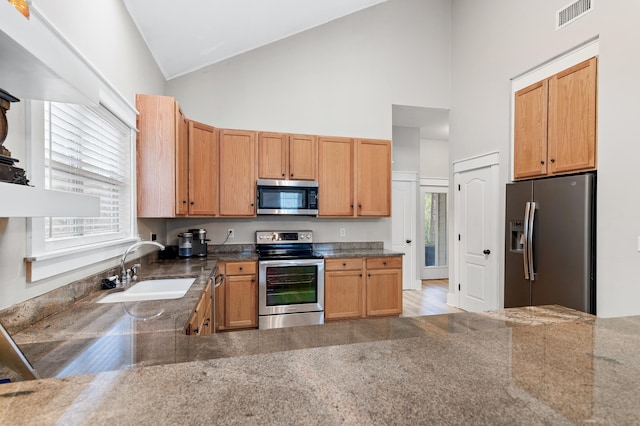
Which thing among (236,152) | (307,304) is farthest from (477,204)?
(236,152)

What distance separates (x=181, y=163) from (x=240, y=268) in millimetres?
1214

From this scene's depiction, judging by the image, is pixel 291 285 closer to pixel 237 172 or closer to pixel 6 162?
pixel 237 172

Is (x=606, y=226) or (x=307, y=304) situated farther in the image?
(x=307, y=304)

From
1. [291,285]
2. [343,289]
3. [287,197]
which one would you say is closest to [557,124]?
[343,289]

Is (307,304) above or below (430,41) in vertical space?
below

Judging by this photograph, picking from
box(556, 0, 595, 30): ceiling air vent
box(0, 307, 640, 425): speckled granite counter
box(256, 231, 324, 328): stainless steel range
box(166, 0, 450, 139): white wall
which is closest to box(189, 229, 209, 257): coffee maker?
box(256, 231, 324, 328): stainless steel range

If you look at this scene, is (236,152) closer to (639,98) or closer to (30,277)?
(30,277)

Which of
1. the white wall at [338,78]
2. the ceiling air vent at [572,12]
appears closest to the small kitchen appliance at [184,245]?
the white wall at [338,78]

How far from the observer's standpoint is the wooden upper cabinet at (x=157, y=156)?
2676 mm

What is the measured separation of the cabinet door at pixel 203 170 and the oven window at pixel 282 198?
0.55 m

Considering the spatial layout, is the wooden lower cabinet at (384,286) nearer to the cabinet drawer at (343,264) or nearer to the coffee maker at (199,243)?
the cabinet drawer at (343,264)

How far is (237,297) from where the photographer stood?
3.32 metres

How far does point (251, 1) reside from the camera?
2.99m

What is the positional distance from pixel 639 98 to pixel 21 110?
383 cm
